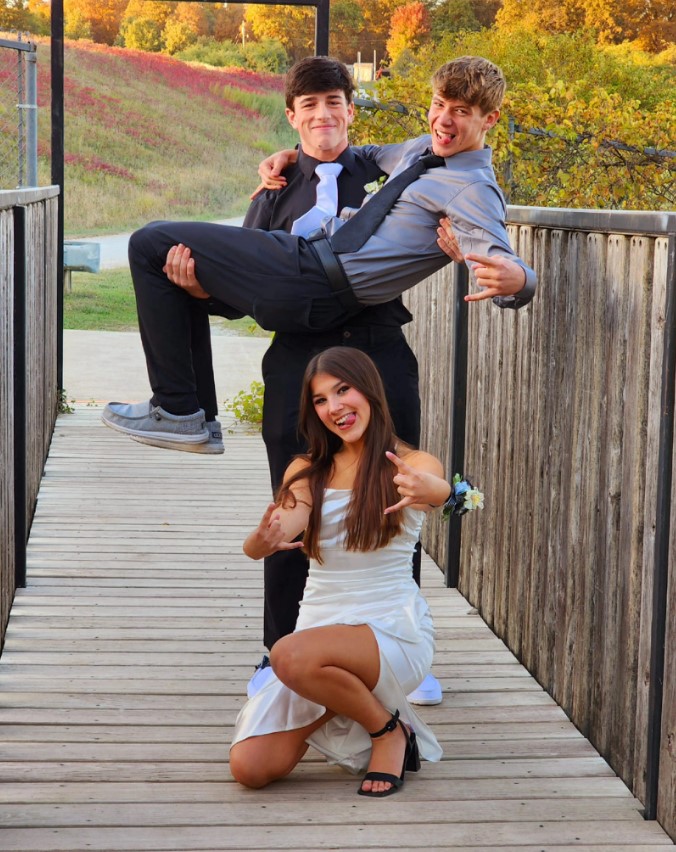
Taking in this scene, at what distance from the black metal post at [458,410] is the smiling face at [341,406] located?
1.68 m

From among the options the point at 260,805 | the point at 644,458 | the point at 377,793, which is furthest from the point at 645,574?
the point at 260,805

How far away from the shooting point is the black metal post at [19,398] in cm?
428

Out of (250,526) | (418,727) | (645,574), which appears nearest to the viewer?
(645,574)

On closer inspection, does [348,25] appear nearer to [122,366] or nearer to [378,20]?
[378,20]

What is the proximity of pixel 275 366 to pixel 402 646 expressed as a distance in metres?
0.85

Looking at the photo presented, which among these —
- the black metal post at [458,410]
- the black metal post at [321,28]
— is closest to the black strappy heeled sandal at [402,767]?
the black metal post at [458,410]

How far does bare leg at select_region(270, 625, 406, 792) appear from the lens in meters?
2.81

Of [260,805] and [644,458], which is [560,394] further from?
[260,805]

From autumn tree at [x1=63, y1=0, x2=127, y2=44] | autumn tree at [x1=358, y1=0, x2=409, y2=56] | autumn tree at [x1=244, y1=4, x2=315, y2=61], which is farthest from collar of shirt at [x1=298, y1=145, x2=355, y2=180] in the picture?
autumn tree at [x1=358, y1=0, x2=409, y2=56]

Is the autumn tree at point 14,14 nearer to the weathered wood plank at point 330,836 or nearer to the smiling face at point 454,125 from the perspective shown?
the smiling face at point 454,125

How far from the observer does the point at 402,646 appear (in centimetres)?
291

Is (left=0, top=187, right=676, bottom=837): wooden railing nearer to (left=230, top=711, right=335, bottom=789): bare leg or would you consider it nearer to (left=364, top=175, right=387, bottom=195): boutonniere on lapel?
(left=364, top=175, right=387, bottom=195): boutonniere on lapel

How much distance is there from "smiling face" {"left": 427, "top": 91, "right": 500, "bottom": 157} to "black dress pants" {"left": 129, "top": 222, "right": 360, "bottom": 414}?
1.32 feet

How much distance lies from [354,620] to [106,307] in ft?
51.3
